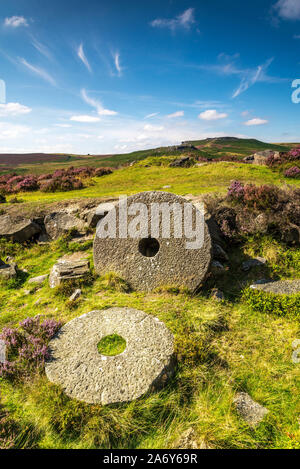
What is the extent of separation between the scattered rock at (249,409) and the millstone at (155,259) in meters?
3.04

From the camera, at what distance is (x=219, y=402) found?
4.02 m

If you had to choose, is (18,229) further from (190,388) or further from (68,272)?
(190,388)

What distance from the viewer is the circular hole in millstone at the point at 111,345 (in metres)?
4.78

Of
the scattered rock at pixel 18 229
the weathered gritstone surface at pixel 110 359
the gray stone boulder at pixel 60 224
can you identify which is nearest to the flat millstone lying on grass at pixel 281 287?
the weathered gritstone surface at pixel 110 359

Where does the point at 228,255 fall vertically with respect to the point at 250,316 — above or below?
above

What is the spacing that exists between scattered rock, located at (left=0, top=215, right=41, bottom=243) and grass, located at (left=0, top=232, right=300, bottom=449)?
4.67 m

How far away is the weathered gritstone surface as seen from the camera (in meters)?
4.02

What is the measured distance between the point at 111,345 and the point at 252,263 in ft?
18.8

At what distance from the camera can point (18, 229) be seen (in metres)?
11.1
